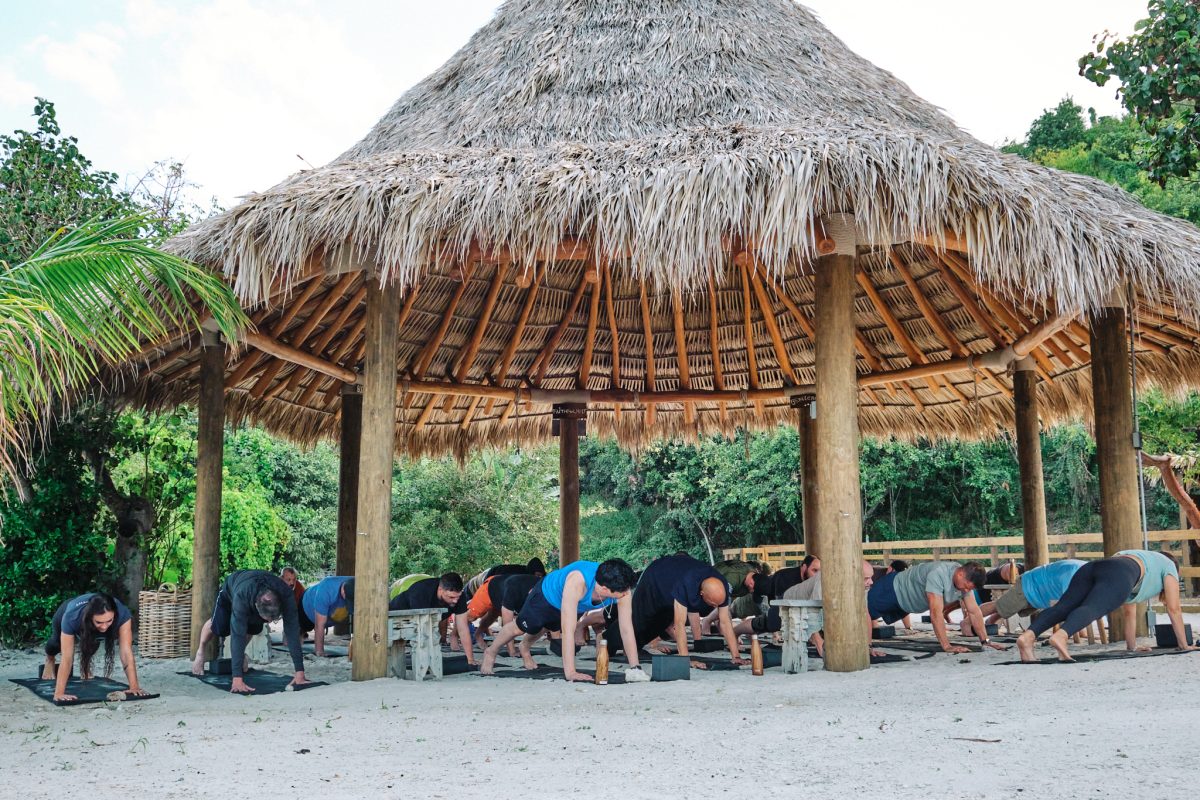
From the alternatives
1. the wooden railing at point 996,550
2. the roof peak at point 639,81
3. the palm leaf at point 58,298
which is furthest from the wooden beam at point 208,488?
the wooden railing at point 996,550

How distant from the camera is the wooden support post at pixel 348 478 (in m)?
9.72

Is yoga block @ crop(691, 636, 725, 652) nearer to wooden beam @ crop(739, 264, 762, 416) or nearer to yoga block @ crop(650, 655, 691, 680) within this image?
yoga block @ crop(650, 655, 691, 680)

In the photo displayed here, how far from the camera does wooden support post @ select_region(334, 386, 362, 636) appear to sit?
9.72m

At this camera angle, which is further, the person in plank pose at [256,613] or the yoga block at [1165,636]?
the yoga block at [1165,636]

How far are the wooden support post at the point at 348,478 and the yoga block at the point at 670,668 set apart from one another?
4740mm

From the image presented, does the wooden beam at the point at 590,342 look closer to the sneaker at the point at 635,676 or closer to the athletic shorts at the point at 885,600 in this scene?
the athletic shorts at the point at 885,600

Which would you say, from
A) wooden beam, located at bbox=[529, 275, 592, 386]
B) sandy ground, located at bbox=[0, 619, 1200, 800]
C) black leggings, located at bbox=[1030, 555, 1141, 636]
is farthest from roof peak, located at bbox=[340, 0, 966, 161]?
sandy ground, located at bbox=[0, 619, 1200, 800]

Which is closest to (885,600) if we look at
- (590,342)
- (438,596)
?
(438,596)

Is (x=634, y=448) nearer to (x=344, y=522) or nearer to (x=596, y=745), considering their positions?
(x=344, y=522)

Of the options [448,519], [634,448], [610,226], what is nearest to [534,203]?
[610,226]

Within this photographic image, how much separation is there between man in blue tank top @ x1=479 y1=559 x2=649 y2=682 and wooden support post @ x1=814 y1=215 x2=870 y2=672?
1147 mm

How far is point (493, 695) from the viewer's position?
17.9 ft

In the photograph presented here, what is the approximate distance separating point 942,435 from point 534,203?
7216 mm

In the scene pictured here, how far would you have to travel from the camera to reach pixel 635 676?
5.84 meters
